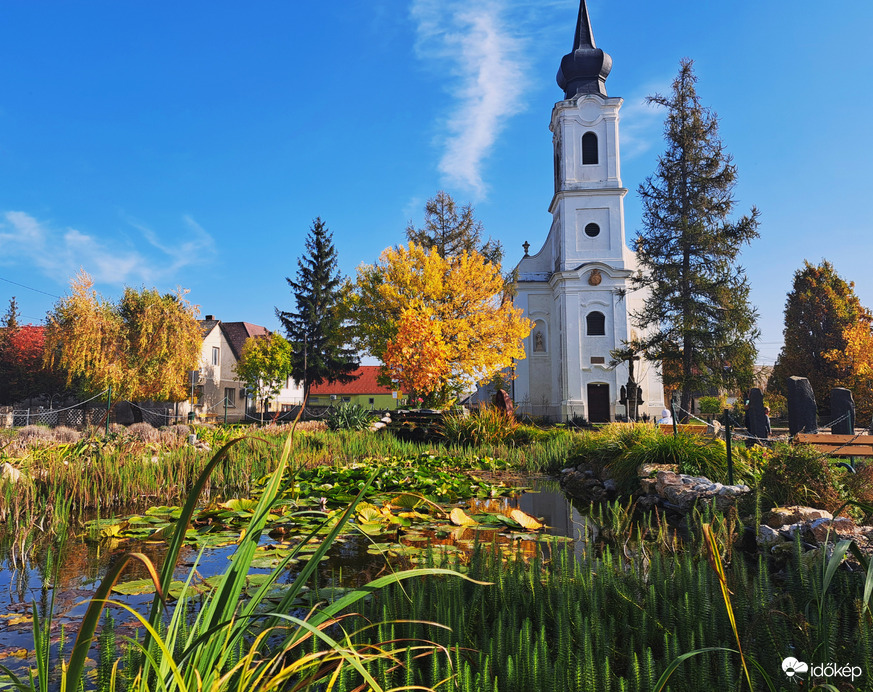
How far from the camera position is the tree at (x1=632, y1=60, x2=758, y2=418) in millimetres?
23266

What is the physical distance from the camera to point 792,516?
412cm

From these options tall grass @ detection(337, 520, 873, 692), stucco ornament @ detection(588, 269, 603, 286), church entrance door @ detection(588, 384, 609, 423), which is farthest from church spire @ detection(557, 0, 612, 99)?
tall grass @ detection(337, 520, 873, 692)

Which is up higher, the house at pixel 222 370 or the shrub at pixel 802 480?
the house at pixel 222 370

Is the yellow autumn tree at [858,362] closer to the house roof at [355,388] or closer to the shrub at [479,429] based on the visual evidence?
the shrub at [479,429]

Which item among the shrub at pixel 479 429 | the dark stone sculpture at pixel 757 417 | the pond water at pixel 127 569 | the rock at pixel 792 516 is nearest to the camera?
the pond water at pixel 127 569

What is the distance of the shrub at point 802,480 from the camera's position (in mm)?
4668

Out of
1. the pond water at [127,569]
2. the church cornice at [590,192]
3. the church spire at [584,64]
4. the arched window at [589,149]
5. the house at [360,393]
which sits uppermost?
the church spire at [584,64]

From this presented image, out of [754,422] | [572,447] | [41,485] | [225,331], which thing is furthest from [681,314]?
[225,331]

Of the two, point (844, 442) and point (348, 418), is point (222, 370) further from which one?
point (844, 442)

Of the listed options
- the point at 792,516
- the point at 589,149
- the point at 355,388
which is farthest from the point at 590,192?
the point at 355,388

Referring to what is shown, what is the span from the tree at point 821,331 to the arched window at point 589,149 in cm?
1382

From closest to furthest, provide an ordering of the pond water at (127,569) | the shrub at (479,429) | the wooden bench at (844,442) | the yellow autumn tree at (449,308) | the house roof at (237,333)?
the pond water at (127,569), the wooden bench at (844,442), the shrub at (479,429), the yellow autumn tree at (449,308), the house roof at (237,333)

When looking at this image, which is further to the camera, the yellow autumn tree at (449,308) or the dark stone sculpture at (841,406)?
the yellow autumn tree at (449,308)

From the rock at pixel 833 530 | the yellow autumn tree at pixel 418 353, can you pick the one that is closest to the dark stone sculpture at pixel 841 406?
the rock at pixel 833 530
